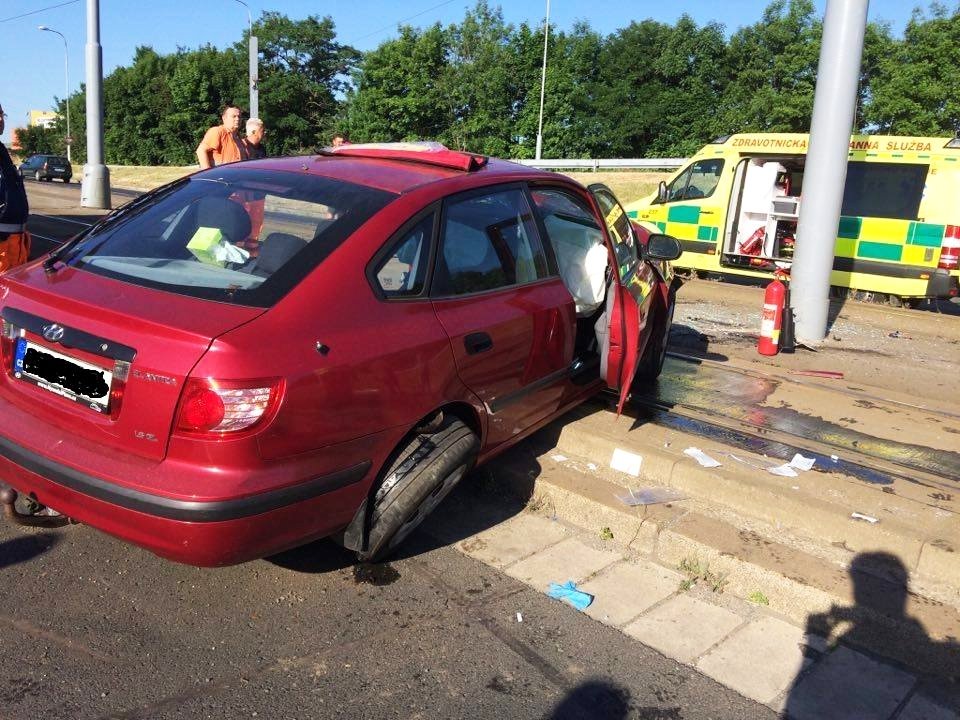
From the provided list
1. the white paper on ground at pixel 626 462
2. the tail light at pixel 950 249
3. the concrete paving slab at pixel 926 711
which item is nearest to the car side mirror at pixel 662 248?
the white paper on ground at pixel 626 462

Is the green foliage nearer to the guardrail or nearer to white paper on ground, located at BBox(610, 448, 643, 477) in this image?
the guardrail

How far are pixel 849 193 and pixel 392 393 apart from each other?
1064 cm

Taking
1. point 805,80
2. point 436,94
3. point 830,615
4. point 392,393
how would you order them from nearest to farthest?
1. point 392,393
2. point 830,615
3. point 805,80
4. point 436,94

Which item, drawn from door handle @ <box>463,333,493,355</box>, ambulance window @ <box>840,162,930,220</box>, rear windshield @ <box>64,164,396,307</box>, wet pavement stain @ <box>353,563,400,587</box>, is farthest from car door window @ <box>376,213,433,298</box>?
ambulance window @ <box>840,162,930,220</box>

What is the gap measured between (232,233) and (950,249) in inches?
408

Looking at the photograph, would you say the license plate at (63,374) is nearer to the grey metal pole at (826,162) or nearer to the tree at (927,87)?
the grey metal pole at (826,162)

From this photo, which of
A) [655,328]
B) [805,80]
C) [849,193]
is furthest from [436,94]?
[655,328]

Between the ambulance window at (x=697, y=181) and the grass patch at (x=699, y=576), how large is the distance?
33.3 feet

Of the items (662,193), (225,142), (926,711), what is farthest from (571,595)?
(662,193)

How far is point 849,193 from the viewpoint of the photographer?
11.9m

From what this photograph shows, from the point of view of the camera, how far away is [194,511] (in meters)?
2.68

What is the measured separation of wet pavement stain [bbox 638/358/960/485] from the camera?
15.3ft

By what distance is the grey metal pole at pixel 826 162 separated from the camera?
7.28 m

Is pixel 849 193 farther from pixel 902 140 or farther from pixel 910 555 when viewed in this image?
pixel 910 555
